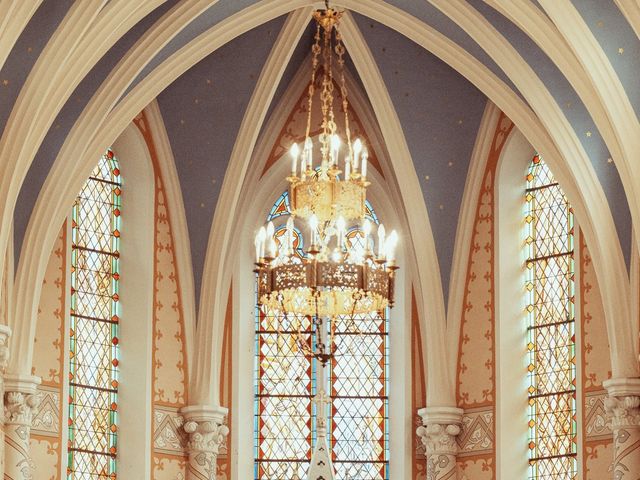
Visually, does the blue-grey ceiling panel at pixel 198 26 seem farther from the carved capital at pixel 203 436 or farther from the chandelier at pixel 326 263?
the carved capital at pixel 203 436

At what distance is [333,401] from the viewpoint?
76.0 ft

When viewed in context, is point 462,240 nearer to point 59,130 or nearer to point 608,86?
point 608,86

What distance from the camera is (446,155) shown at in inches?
895

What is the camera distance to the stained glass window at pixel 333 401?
23.0m

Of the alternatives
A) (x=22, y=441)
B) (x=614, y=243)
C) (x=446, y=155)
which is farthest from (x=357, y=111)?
(x=22, y=441)

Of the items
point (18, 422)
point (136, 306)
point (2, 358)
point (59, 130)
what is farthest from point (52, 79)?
point (136, 306)

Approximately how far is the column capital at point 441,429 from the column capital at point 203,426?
234cm

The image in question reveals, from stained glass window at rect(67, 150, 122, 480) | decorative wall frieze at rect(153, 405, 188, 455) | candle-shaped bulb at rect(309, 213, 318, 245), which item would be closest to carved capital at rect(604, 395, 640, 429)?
candle-shaped bulb at rect(309, 213, 318, 245)

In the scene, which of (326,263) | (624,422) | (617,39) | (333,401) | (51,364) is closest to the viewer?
(326,263)

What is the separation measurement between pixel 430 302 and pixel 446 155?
1.73m

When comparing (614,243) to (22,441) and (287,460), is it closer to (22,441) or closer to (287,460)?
(287,460)

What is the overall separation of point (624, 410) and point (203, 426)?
4.98 metres

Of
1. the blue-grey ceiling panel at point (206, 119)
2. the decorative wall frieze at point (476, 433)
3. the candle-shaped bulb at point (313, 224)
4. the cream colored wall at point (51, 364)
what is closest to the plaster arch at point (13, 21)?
the candle-shaped bulb at point (313, 224)

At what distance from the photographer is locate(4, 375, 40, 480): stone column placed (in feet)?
66.0
